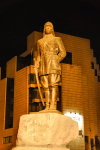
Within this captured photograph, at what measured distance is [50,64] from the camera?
20.2 ft

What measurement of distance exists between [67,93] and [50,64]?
74.0 feet

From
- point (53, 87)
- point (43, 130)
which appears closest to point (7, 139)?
point (53, 87)

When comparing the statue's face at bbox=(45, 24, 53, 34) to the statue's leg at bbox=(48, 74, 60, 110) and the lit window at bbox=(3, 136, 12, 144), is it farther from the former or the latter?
the lit window at bbox=(3, 136, 12, 144)

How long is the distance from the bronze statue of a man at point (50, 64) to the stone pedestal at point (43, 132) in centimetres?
58

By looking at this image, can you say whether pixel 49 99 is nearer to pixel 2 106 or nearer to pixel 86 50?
pixel 2 106

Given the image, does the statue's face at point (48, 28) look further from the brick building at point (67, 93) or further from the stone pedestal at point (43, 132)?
the brick building at point (67, 93)

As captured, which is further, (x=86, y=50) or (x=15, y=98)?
(x=86, y=50)

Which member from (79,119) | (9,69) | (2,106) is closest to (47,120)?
(79,119)

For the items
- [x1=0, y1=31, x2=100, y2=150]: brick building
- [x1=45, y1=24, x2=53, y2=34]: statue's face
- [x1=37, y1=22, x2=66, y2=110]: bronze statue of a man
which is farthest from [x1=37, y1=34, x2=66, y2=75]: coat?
[x1=0, y1=31, x2=100, y2=150]: brick building

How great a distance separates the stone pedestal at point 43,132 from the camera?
17.3ft

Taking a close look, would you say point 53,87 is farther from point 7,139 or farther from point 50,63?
point 7,139

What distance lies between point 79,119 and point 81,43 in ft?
38.9

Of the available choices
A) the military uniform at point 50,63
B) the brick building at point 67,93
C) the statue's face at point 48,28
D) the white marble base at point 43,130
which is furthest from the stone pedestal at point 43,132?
the brick building at point 67,93

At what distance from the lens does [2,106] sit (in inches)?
1252
